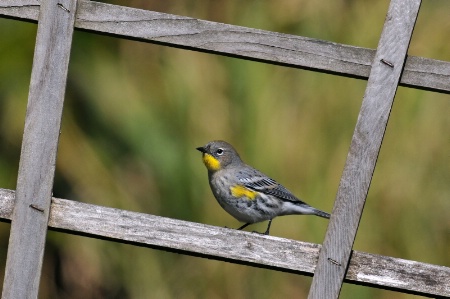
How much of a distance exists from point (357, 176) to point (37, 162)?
110 centimetres

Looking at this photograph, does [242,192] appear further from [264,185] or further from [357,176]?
[357,176]

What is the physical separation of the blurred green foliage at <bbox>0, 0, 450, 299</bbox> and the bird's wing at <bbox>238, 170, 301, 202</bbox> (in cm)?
27

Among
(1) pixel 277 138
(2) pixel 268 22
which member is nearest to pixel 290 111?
(1) pixel 277 138

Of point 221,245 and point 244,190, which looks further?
point 244,190

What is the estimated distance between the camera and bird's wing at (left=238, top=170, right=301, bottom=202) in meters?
5.14

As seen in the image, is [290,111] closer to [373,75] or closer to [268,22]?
[268,22]

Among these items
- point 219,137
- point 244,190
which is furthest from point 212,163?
point 219,137

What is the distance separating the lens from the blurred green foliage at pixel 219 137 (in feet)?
17.8

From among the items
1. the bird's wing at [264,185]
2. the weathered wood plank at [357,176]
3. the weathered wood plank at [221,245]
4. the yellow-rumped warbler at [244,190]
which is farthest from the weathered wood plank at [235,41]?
the bird's wing at [264,185]

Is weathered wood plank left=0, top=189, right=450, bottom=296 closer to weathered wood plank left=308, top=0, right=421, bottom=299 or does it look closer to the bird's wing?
weathered wood plank left=308, top=0, right=421, bottom=299

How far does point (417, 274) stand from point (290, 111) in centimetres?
265

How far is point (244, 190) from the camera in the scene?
16.7 ft

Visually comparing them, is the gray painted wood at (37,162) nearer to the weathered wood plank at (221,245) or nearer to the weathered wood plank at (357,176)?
the weathered wood plank at (221,245)

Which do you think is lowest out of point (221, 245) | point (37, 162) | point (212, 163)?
point (221, 245)
